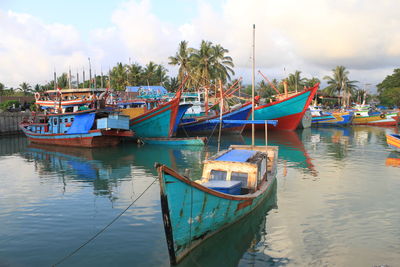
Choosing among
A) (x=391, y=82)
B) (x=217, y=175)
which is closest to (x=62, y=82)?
(x=217, y=175)

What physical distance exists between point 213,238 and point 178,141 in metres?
→ 19.6

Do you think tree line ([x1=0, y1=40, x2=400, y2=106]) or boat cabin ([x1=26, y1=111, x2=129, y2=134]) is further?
tree line ([x1=0, y1=40, x2=400, y2=106])

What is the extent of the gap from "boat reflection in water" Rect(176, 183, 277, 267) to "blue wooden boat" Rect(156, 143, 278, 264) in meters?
0.19

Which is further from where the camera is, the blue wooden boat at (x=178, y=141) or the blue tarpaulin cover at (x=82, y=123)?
the blue wooden boat at (x=178, y=141)

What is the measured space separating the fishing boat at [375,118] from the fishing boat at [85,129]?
42.2 metres

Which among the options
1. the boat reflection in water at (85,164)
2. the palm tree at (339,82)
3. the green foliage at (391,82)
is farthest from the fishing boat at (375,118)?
the boat reflection in water at (85,164)

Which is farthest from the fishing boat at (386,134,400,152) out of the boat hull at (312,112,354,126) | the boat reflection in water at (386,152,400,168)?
the boat hull at (312,112,354,126)

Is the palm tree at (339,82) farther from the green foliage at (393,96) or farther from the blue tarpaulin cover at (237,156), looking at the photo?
the blue tarpaulin cover at (237,156)

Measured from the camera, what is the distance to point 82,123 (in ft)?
87.0

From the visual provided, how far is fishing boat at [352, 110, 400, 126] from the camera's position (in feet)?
165

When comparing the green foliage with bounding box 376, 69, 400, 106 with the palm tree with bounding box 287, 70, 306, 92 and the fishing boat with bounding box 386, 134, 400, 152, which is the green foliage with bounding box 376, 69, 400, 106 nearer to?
the palm tree with bounding box 287, 70, 306, 92

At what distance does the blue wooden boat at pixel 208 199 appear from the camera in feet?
21.8

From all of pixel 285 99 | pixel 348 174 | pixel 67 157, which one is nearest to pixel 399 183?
pixel 348 174

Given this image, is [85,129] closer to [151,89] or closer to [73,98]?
[73,98]
